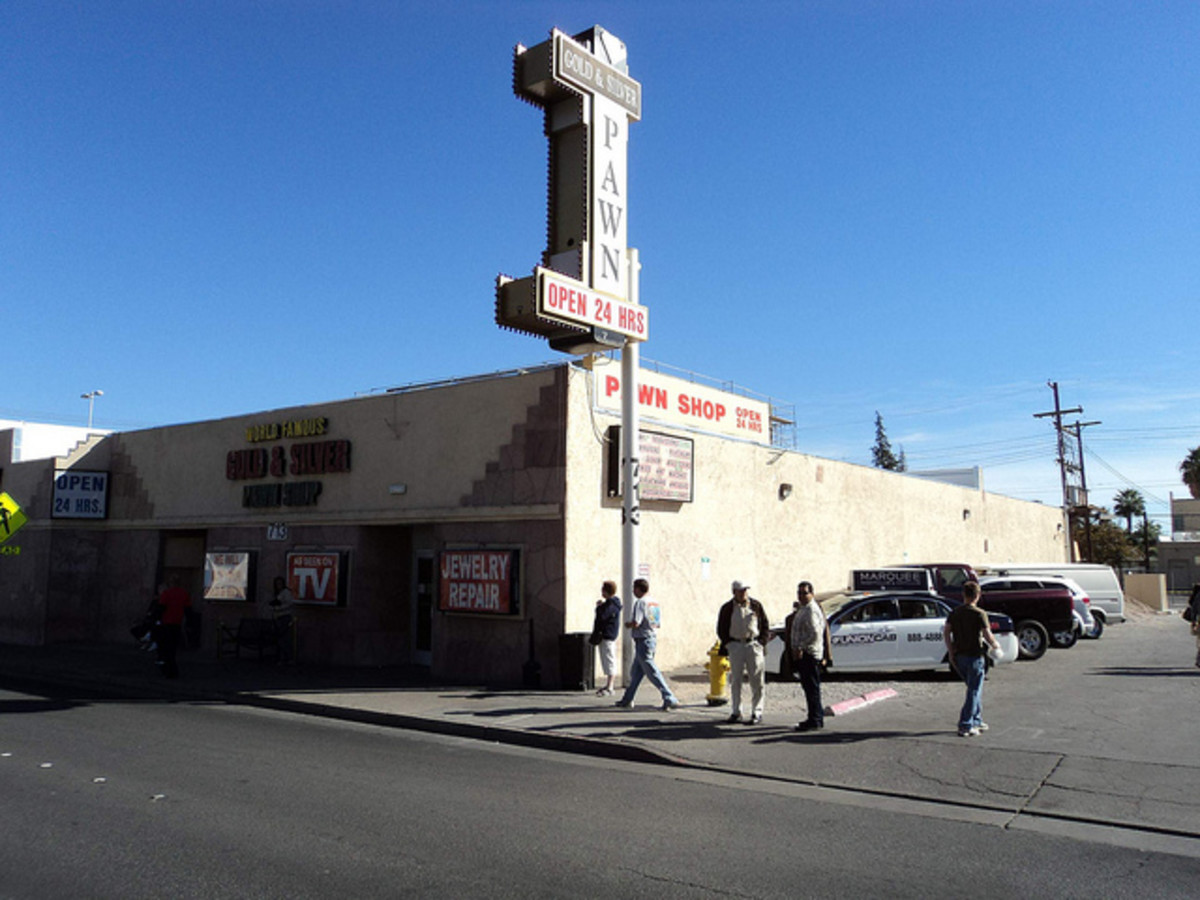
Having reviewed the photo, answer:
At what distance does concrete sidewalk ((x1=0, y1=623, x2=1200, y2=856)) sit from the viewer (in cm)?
805

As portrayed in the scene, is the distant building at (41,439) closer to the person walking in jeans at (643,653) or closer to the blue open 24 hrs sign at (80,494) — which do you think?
the blue open 24 hrs sign at (80,494)

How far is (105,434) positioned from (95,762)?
59.9 ft

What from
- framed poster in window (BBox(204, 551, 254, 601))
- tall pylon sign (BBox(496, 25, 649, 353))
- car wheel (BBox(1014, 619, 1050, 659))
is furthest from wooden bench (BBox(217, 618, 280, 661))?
car wheel (BBox(1014, 619, 1050, 659))

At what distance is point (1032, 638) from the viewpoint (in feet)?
64.0

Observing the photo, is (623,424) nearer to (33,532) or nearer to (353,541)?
(353,541)

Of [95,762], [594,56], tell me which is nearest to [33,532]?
[95,762]

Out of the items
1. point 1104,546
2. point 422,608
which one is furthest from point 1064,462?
point 422,608

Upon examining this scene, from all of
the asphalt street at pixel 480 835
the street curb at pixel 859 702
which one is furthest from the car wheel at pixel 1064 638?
the asphalt street at pixel 480 835

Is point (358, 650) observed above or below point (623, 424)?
below

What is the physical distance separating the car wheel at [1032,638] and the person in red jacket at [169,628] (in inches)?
656

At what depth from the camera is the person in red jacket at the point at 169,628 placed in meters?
16.2

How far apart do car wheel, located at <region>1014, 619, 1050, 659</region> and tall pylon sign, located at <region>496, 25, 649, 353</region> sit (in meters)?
11.1

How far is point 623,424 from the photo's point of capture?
14.2m

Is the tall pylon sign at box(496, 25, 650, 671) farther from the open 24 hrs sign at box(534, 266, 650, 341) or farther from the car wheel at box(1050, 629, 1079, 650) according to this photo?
the car wheel at box(1050, 629, 1079, 650)
